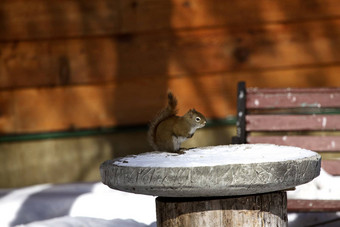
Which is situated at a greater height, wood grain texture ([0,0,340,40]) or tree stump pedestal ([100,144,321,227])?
wood grain texture ([0,0,340,40])

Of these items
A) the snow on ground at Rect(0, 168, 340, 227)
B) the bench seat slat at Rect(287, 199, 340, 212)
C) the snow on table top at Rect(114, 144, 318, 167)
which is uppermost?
the snow on table top at Rect(114, 144, 318, 167)

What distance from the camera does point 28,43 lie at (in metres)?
4.75

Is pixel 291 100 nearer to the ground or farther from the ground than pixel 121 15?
nearer to the ground

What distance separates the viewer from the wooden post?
256 cm

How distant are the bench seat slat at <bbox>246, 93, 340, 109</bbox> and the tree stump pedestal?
1197mm

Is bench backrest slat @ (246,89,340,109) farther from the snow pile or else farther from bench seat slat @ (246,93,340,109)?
the snow pile

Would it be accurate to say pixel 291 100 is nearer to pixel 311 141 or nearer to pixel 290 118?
pixel 290 118

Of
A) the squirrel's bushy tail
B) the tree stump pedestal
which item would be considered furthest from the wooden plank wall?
the tree stump pedestal

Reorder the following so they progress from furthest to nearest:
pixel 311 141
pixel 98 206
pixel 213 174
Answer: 1. pixel 98 206
2. pixel 311 141
3. pixel 213 174

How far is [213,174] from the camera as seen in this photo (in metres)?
2.38

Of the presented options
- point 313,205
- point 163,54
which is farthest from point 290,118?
point 163,54

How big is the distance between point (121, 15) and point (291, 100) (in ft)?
4.72

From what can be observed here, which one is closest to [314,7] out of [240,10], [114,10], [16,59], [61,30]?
[240,10]

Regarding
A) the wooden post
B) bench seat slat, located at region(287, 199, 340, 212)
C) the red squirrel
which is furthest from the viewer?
bench seat slat, located at region(287, 199, 340, 212)
